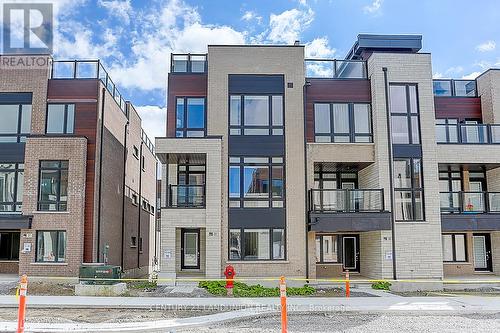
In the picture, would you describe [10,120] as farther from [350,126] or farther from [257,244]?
[350,126]

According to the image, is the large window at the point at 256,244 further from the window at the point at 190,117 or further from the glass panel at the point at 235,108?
the glass panel at the point at 235,108

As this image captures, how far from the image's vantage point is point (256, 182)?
20.0 m

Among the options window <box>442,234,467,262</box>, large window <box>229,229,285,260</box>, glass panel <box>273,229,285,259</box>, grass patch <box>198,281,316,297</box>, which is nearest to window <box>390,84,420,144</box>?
window <box>442,234,467,262</box>

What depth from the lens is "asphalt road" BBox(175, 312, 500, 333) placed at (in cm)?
1091

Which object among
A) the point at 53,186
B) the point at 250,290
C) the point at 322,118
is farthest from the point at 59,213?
the point at 322,118

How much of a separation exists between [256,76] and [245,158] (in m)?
3.73

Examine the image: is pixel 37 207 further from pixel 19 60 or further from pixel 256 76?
pixel 256 76

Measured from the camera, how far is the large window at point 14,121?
69.2ft

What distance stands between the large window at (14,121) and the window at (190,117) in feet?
22.8

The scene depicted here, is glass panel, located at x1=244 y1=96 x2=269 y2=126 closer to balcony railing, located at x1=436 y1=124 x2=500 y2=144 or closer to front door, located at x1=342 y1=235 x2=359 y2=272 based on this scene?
front door, located at x1=342 y1=235 x2=359 y2=272

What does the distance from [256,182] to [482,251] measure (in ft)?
39.4

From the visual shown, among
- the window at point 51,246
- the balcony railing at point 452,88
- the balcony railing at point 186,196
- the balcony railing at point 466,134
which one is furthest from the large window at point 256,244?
the balcony railing at point 452,88

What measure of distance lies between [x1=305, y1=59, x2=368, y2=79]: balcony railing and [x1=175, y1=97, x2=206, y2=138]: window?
513cm

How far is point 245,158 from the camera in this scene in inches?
792
